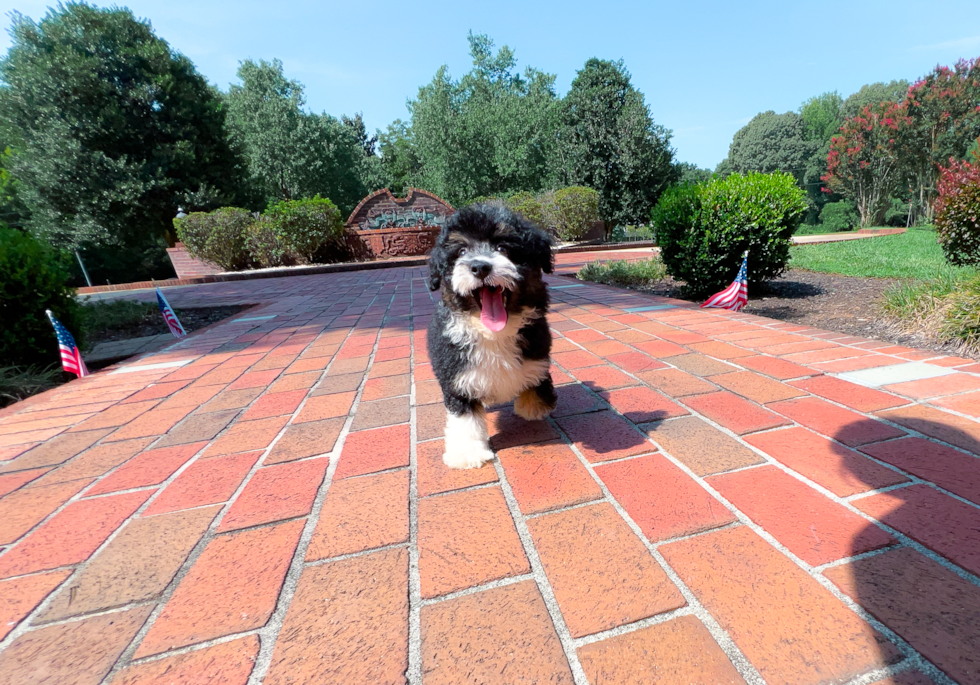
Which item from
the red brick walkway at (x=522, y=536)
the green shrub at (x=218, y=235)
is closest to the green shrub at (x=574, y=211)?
the green shrub at (x=218, y=235)

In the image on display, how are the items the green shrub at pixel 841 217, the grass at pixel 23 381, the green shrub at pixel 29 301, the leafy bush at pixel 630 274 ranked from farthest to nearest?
the green shrub at pixel 841 217 < the leafy bush at pixel 630 274 < the green shrub at pixel 29 301 < the grass at pixel 23 381

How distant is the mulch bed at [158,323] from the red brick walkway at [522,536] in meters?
3.65

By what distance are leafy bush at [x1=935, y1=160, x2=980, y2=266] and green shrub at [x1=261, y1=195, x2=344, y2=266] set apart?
15436 mm

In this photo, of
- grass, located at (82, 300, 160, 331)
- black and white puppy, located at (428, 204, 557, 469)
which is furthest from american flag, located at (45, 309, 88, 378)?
black and white puppy, located at (428, 204, 557, 469)

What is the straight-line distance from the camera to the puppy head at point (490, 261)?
1843 millimetres

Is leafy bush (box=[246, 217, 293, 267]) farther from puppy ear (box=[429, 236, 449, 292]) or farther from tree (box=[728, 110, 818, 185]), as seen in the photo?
tree (box=[728, 110, 818, 185])

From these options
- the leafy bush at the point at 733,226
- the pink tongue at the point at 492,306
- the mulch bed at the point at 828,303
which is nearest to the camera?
the pink tongue at the point at 492,306

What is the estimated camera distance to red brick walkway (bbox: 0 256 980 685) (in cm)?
117

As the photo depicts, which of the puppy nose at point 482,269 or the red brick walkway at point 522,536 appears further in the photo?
the puppy nose at point 482,269

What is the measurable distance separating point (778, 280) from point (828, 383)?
5.45 metres

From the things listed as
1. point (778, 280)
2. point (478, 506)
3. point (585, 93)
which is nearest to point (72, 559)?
point (478, 506)

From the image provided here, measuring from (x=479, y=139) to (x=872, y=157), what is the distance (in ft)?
83.6

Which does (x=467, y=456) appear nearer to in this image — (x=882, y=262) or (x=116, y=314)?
(x=116, y=314)

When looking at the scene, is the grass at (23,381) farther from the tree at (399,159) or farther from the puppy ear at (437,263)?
the tree at (399,159)
